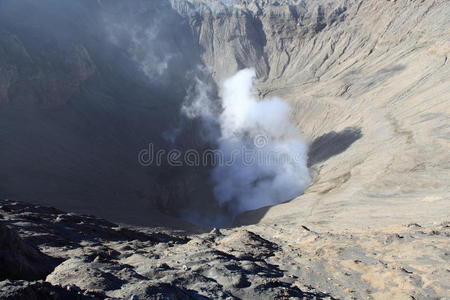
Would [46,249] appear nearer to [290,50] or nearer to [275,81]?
[275,81]

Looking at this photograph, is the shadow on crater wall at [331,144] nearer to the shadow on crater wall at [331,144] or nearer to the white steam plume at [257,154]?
the shadow on crater wall at [331,144]

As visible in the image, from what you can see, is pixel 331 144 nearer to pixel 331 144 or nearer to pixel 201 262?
pixel 331 144

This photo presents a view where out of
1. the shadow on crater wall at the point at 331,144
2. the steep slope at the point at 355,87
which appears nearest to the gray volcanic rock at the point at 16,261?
the steep slope at the point at 355,87

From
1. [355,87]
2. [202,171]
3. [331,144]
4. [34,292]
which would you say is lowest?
[34,292]

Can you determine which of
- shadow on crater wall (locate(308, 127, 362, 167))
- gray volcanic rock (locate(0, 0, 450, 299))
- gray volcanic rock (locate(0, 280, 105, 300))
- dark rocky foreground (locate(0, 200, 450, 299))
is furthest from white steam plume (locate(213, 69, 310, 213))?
gray volcanic rock (locate(0, 280, 105, 300))

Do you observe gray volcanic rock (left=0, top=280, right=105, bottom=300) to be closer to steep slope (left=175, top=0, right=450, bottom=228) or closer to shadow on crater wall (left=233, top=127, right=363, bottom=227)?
steep slope (left=175, top=0, right=450, bottom=228)

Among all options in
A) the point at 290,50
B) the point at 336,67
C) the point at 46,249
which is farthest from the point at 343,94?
the point at 46,249

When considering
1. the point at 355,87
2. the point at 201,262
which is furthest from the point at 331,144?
the point at 201,262
